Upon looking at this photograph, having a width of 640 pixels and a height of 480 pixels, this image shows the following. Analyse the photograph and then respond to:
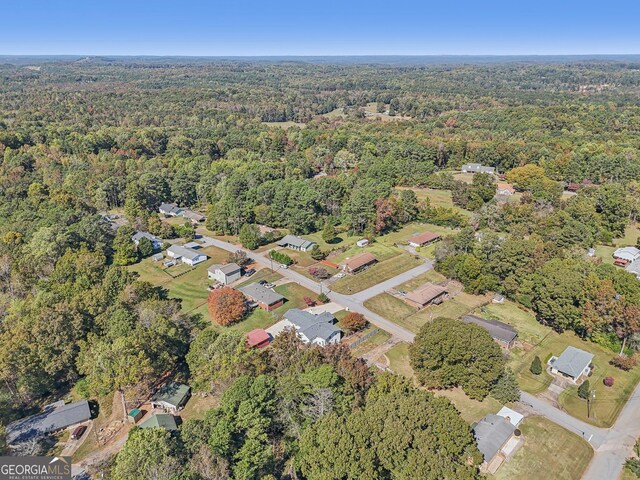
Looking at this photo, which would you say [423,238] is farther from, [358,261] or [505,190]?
[505,190]

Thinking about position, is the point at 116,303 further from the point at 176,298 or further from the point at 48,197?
the point at 48,197

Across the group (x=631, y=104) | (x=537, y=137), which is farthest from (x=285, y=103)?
(x=631, y=104)

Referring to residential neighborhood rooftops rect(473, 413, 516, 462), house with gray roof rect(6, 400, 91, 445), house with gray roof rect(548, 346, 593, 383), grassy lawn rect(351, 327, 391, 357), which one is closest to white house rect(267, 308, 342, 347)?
grassy lawn rect(351, 327, 391, 357)

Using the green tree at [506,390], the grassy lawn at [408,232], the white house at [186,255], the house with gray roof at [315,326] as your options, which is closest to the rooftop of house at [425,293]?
the house with gray roof at [315,326]

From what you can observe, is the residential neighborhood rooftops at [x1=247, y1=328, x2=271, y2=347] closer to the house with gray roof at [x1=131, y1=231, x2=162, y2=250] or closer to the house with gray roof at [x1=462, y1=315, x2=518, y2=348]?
the house with gray roof at [x1=462, y1=315, x2=518, y2=348]

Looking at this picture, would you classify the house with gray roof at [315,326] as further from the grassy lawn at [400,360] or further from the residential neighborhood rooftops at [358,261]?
the residential neighborhood rooftops at [358,261]
